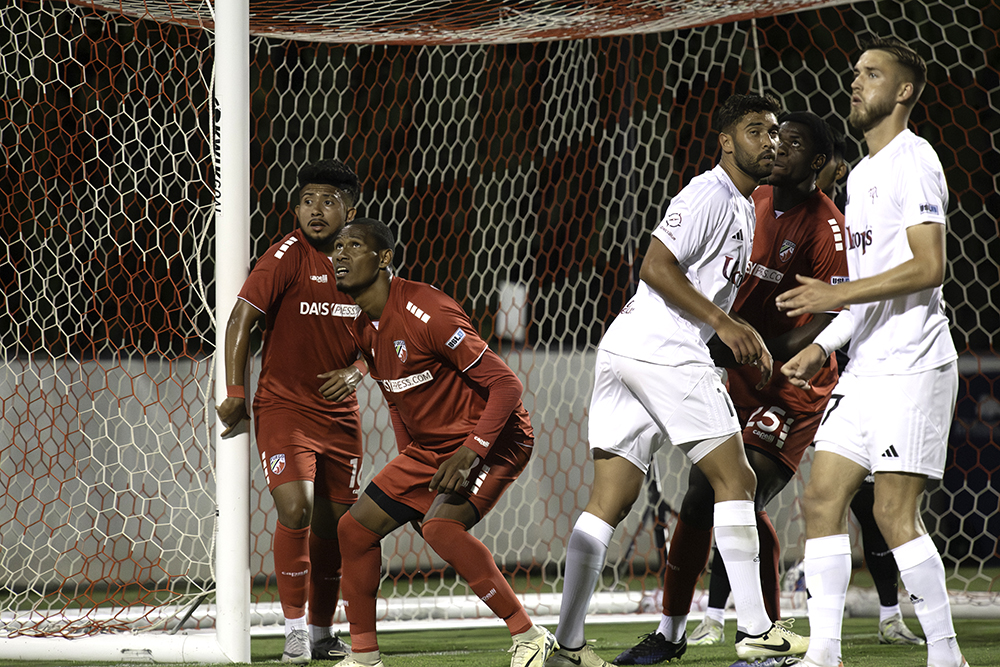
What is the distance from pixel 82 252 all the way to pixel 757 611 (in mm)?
5903

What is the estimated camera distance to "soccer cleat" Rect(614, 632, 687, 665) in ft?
11.1

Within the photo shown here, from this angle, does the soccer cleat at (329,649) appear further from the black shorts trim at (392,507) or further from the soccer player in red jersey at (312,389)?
the black shorts trim at (392,507)

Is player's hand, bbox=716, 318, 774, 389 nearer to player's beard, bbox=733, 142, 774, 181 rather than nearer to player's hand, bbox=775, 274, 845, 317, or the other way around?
player's hand, bbox=775, 274, 845, 317

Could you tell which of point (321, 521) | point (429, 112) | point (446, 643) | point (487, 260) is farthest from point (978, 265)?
point (321, 521)

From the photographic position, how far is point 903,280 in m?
2.57

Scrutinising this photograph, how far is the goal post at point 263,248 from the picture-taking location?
4.23 meters

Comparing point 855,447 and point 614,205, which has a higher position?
point 614,205

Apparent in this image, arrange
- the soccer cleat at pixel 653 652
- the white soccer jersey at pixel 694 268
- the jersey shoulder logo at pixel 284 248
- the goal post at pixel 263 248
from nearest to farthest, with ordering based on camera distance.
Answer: the white soccer jersey at pixel 694 268, the soccer cleat at pixel 653 652, the jersey shoulder logo at pixel 284 248, the goal post at pixel 263 248

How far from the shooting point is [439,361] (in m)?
3.18

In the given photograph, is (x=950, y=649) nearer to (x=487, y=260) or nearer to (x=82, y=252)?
(x=487, y=260)

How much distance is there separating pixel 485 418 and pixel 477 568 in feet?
1.43

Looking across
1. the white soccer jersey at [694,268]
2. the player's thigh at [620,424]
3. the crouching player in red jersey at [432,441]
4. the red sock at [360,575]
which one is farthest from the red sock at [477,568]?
the white soccer jersey at [694,268]

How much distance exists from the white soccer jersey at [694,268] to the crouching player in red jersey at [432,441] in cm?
42

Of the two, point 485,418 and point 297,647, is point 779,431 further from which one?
point 297,647
